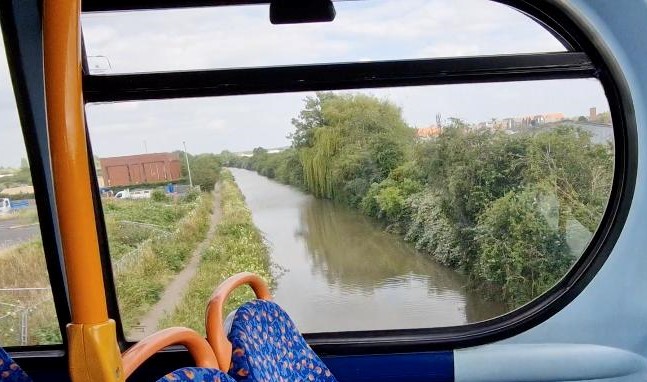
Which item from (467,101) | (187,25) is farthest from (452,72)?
(187,25)

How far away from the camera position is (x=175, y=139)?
214 centimetres

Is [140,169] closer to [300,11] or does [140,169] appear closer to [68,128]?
[300,11]

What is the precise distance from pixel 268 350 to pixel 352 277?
0.79 meters

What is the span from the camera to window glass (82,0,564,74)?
208 centimetres

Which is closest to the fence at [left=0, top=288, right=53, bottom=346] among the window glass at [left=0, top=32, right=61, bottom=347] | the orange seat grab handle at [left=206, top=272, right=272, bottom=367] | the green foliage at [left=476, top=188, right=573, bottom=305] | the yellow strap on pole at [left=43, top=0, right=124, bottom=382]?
the window glass at [left=0, top=32, right=61, bottom=347]

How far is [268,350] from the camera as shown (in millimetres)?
1538

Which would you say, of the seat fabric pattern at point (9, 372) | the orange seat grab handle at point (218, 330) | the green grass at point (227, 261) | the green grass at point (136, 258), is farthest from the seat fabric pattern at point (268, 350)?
the green grass at point (136, 258)

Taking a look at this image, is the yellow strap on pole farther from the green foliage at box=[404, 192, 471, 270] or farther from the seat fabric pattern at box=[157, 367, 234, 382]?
the green foliage at box=[404, 192, 471, 270]

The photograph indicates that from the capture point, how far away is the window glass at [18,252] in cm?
209

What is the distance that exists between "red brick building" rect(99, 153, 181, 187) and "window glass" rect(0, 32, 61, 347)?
0.91ft

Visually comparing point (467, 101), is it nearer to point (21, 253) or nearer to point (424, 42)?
point (424, 42)

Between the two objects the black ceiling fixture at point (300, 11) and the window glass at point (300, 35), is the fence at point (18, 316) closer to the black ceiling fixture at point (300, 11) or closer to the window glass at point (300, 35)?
the window glass at point (300, 35)

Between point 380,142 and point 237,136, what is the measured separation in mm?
534

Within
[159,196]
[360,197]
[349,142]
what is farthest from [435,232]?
[159,196]
